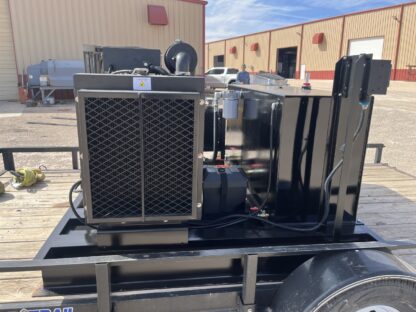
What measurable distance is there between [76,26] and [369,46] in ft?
68.6

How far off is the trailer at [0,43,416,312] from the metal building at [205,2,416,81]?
15168 millimetres

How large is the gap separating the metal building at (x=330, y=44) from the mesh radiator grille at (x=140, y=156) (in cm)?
1561

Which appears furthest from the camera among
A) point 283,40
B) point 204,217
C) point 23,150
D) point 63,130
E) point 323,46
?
point 283,40

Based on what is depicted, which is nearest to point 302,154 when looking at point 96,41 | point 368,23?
point 96,41

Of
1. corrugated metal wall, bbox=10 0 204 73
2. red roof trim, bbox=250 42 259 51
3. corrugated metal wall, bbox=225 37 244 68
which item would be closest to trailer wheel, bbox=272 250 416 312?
corrugated metal wall, bbox=10 0 204 73

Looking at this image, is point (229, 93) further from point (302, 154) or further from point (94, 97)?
point (94, 97)

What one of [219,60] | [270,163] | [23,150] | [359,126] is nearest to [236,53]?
[219,60]

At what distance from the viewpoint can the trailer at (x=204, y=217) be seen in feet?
5.16

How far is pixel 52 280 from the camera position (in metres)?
1.71

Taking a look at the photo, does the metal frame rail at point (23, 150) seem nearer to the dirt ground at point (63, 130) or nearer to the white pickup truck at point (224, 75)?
the dirt ground at point (63, 130)

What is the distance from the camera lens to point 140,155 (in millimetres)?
1625

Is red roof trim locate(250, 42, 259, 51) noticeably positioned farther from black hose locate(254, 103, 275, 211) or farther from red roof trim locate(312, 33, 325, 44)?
black hose locate(254, 103, 275, 211)

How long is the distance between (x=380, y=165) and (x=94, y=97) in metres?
4.19

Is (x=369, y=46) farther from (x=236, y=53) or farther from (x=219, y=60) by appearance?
(x=219, y=60)
